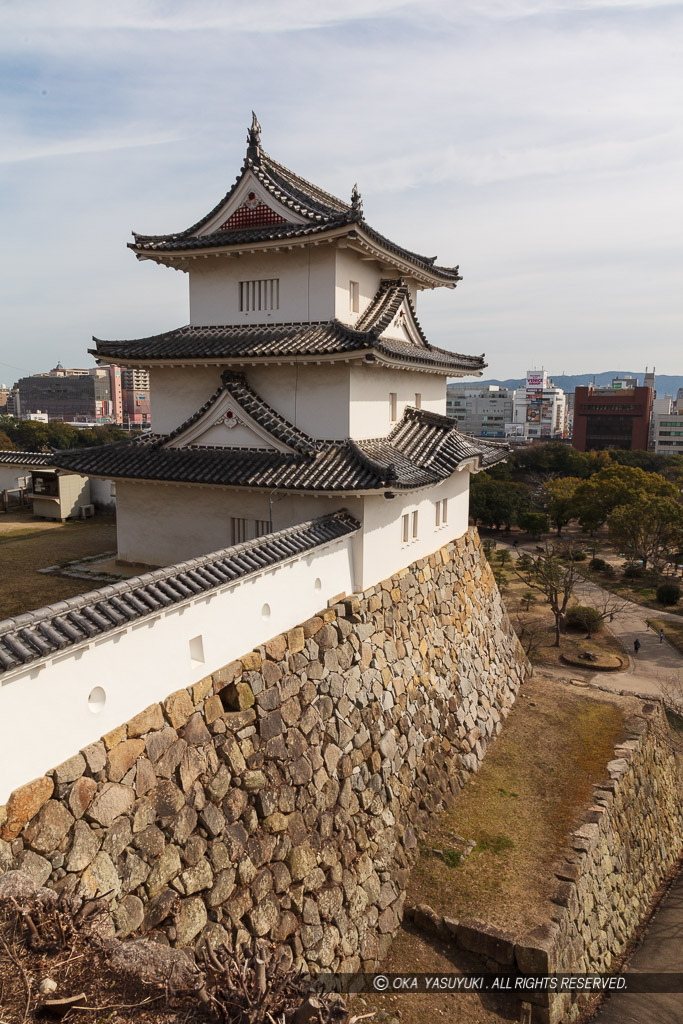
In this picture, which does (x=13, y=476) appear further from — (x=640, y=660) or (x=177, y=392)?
(x=640, y=660)

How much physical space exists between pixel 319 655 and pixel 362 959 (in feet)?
16.6

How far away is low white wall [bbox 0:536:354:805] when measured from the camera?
723 centimetres

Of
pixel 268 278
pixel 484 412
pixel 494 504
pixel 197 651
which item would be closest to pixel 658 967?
pixel 197 651

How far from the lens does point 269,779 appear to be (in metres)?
10.7

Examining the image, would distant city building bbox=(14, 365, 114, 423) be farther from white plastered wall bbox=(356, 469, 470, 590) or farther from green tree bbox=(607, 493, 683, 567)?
white plastered wall bbox=(356, 469, 470, 590)

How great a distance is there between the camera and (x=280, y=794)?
10.8 m

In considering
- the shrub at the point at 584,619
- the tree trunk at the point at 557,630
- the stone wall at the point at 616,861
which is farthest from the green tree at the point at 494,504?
the stone wall at the point at 616,861

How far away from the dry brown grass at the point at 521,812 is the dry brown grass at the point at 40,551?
390 inches

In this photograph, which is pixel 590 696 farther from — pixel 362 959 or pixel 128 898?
pixel 128 898

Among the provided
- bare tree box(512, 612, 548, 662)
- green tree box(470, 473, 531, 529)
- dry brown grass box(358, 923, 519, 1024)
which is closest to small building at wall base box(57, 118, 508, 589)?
dry brown grass box(358, 923, 519, 1024)

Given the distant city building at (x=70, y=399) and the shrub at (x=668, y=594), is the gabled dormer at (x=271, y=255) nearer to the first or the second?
the shrub at (x=668, y=594)

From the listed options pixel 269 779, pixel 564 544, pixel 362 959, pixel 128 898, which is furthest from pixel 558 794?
pixel 564 544

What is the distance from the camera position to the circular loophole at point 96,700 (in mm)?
8133

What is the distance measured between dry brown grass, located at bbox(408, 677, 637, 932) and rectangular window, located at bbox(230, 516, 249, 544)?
26.0ft
